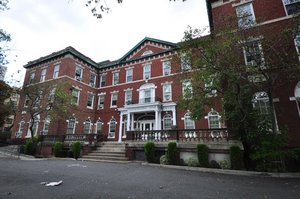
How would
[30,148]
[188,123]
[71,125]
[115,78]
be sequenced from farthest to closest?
[115,78] → [71,125] → [188,123] → [30,148]

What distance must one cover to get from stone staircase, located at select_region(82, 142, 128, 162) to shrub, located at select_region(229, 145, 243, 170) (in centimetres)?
686

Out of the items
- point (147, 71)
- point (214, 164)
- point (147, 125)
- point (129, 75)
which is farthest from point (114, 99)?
point (214, 164)

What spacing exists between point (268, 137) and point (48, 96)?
18125 mm

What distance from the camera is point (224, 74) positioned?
9125 mm

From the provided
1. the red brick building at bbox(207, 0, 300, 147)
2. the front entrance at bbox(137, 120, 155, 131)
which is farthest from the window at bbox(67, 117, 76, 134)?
the red brick building at bbox(207, 0, 300, 147)

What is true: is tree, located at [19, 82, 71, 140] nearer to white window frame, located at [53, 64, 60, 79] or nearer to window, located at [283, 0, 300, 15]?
white window frame, located at [53, 64, 60, 79]

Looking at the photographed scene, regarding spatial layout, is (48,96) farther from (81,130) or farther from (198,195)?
(198,195)

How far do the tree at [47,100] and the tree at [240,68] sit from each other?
40.6 ft

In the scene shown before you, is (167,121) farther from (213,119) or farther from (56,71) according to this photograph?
(56,71)

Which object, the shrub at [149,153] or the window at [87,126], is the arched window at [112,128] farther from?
the shrub at [149,153]

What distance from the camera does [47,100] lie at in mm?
17109

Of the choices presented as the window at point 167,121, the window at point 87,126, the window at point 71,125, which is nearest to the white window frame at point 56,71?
the window at point 71,125

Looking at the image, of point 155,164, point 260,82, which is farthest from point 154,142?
point 260,82

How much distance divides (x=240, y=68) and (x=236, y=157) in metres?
4.56
